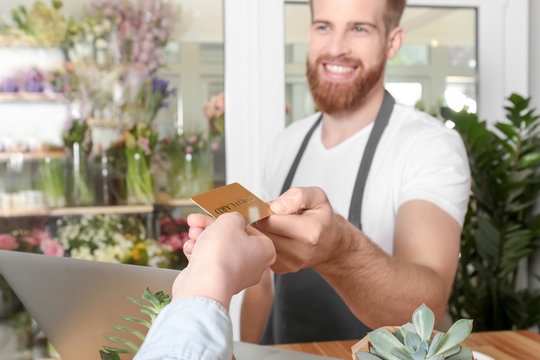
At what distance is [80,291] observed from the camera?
0.59 meters

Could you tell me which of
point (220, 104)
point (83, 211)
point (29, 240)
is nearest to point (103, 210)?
point (83, 211)

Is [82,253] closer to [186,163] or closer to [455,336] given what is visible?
[186,163]

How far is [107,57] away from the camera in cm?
245

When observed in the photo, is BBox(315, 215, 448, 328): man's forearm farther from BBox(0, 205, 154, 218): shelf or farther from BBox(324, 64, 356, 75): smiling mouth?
BBox(0, 205, 154, 218): shelf

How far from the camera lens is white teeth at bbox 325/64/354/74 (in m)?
1.61

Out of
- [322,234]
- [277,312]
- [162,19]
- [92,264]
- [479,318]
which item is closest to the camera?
[92,264]

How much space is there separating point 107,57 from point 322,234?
191cm

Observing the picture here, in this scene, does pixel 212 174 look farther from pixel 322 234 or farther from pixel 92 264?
pixel 92 264

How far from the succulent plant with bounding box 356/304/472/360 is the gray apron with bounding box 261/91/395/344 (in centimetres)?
100

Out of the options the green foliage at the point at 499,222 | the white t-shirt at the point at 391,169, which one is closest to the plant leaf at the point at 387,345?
the white t-shirt at the point at 391,169

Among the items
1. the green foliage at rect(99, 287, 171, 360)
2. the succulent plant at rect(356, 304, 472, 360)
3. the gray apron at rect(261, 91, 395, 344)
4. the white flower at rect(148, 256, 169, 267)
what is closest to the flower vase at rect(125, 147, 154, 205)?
the white flower at rect(148, 256, 169, 267)

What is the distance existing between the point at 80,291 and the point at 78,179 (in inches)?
77.8

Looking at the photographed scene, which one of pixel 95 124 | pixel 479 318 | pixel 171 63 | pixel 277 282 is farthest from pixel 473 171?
pixel 95 124

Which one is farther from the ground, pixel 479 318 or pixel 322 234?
pixel 322 234
